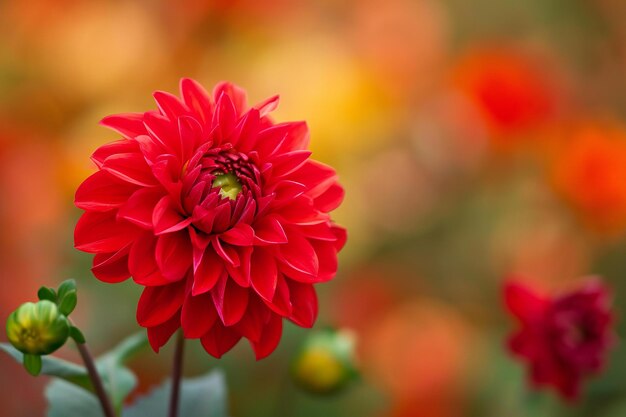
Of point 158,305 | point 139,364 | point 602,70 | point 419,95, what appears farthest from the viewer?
point 602,70

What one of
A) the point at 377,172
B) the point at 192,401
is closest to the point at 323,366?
the point at 192,401

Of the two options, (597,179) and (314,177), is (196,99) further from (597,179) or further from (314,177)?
(597,179)

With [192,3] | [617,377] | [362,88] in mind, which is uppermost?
[192,3]

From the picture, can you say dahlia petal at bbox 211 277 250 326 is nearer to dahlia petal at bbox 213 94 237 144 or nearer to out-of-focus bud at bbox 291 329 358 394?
dahlia petal at bbox 213 94 237 144

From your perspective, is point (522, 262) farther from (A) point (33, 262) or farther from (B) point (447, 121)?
(A) point (33, 262)

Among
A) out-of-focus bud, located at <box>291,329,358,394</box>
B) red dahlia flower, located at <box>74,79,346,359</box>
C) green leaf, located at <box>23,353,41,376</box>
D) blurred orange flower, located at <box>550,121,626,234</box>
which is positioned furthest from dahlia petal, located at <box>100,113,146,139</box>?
blurred orange flower, located at <box>550,121,626,234</box>

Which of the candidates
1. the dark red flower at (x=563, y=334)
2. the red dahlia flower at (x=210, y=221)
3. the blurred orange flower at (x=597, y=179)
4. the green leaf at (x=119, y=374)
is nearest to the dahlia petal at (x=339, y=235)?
the red dahlia flower at (x=210, y=221)

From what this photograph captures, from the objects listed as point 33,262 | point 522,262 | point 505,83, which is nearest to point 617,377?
point 522,262
